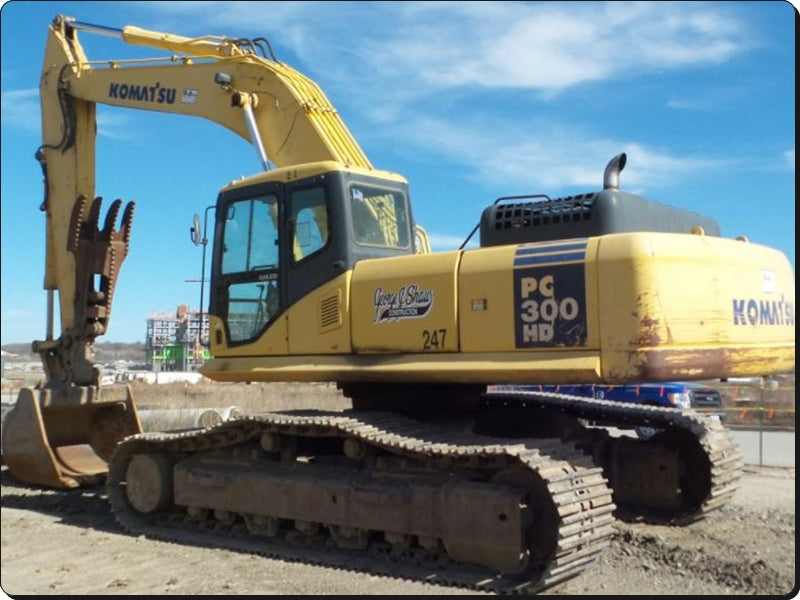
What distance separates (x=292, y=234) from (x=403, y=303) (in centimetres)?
144

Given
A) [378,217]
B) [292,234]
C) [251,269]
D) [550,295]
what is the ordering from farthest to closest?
[251,269] < [378,217] < [292,234] < [550,295]

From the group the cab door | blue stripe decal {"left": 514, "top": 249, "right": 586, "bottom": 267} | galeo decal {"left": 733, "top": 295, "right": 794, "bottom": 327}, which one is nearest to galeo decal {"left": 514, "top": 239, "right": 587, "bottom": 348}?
blue stripe decal {"left": 514, "top": 249, "right": 586, "bottom": 267}

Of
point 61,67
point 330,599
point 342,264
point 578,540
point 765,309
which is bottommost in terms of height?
point 330,599

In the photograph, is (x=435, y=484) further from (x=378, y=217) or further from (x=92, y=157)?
(x=92, y=157)

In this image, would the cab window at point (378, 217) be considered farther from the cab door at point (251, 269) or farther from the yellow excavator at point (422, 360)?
the cab door at point (251, 269)

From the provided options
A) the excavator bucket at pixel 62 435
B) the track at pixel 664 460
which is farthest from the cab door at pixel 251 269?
the excavator bucket at pixel 62 435

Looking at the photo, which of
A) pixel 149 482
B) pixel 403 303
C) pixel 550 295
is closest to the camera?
pixel 550 295

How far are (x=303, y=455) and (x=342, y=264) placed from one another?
182cm

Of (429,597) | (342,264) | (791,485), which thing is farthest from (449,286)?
(791,485)

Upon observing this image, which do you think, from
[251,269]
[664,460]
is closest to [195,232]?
[251,269]

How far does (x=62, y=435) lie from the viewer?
11.1 metres

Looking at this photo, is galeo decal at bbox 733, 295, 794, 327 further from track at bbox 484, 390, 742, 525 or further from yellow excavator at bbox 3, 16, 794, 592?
track at bbox 484, 390, 742, 525

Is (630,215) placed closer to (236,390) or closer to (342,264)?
(342,264)

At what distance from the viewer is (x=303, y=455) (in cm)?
816
